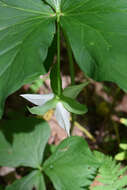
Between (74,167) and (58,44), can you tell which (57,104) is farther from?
(74,167)

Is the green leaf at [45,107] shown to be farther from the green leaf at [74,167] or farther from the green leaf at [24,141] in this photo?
the green leaf at [24,141]

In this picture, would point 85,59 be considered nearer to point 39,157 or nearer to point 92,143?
point 39,157

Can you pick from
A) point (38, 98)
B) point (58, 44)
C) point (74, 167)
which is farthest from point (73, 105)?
point (74, 167)

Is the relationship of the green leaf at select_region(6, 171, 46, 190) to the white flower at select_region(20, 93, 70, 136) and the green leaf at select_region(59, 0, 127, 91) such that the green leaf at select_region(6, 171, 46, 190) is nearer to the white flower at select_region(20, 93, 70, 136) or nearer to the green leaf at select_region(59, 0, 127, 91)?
the white flower at select_region(20, 93, 70, 136)

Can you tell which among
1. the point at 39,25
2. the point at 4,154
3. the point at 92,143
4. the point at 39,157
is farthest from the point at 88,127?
the point at 39,25

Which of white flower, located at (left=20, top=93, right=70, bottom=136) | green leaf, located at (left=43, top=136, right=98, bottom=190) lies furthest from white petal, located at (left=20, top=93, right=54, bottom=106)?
green leaf, located at (left=43, top=136, right=98, bottom=190)
